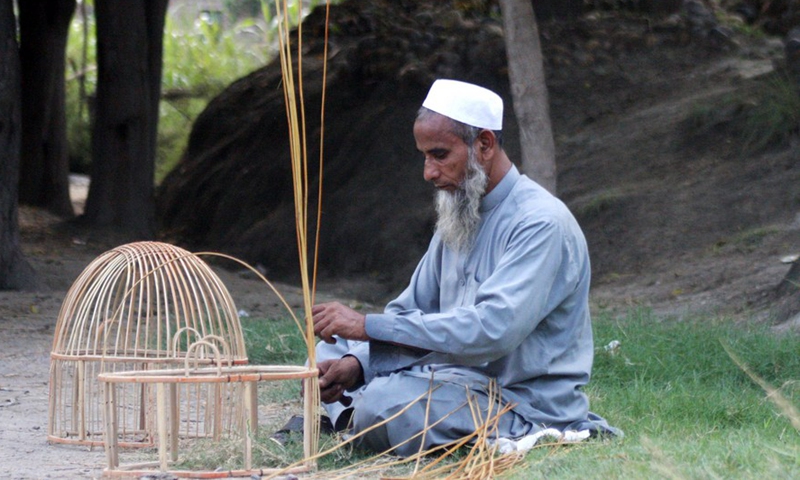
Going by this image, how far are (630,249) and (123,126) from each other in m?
4.32

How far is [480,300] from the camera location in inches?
106

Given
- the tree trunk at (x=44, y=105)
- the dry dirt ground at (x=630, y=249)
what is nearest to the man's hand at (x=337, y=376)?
the dry dirt ground at (x=630, y=249)

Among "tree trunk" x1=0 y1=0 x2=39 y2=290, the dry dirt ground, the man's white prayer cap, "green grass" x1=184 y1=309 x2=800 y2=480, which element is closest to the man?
the man's white prayer cap

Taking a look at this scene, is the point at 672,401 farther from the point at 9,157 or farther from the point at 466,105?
the point at 9,157

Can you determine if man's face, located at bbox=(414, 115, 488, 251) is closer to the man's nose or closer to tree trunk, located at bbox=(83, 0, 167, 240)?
the man's nose

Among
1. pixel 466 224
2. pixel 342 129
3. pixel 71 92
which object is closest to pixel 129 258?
pixel 466 224

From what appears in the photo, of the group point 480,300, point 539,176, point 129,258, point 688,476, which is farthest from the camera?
point 539,176

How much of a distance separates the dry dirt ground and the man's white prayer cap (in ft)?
4.60

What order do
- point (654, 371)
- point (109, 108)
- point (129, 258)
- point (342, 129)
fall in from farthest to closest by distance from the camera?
1. point (342, 129)
2. point (109, 108)
3. point (654, 371)
4. point (129, 258)

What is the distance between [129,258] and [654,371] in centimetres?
212

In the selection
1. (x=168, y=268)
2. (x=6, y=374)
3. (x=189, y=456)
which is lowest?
(x=6, y=374)

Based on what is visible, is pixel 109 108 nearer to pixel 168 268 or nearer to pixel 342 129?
pixel 342 129

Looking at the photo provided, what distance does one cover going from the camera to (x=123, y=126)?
8672 millimetres

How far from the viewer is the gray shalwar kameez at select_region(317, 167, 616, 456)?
266 centimetres
